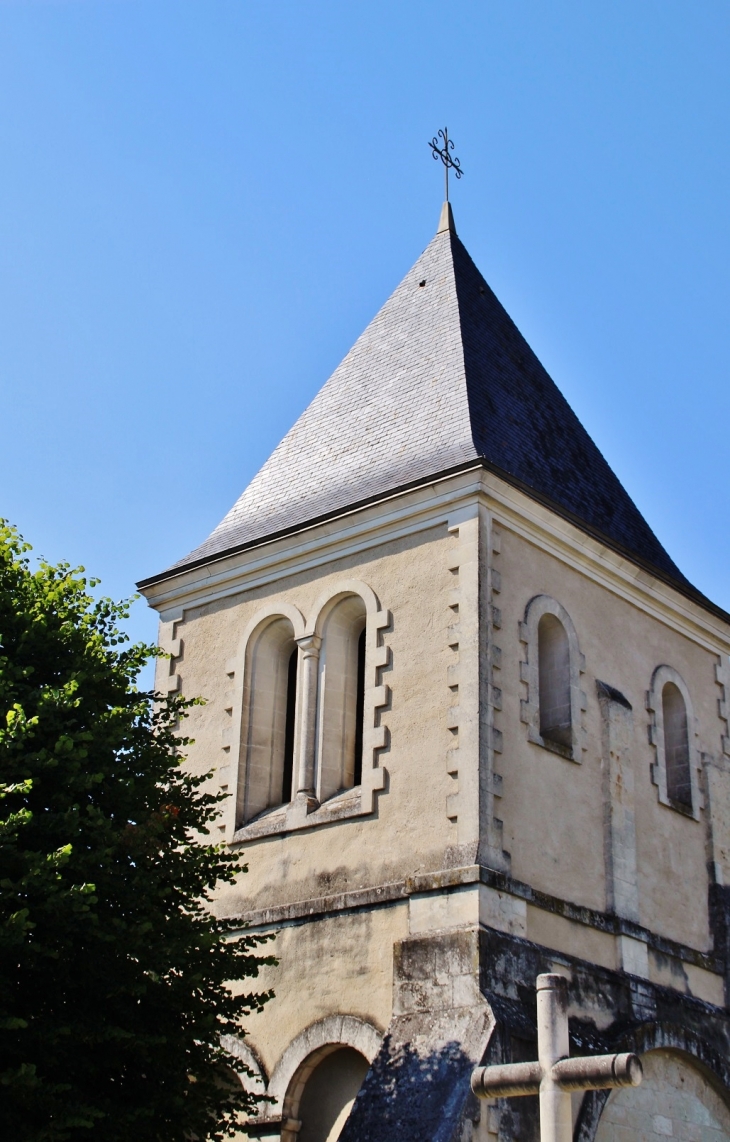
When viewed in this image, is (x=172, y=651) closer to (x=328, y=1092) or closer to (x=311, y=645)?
(x=311, y=645)

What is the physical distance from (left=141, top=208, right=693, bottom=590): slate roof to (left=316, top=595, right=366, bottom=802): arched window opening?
43.9 inches

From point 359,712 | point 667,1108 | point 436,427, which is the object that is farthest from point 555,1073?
point 436,427

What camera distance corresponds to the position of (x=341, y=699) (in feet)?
49.5

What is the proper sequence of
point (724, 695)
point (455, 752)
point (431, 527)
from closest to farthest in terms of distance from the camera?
point (455, 752) → point (431, 527) → point (724, 695)

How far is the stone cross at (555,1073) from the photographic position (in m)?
8.51

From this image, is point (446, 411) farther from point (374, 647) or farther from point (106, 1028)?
point (106, 1028)

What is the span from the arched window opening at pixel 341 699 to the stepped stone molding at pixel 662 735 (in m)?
3.01

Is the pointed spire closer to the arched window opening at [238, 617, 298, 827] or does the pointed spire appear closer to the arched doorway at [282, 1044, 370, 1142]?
the arched window opening at [238, 617, 298, 827]

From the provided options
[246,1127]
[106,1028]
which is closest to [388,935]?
[246,1127]

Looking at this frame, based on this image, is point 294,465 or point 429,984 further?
point 294,465

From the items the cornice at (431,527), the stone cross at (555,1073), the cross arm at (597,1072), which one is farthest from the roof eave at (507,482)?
the cross arm at (597,1072)

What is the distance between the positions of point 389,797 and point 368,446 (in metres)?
4.32

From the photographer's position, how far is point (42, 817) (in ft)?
35.7

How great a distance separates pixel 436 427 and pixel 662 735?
3950 millimetres
